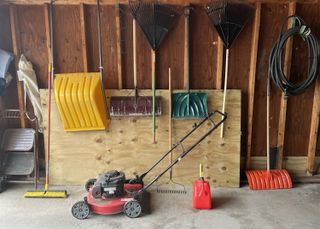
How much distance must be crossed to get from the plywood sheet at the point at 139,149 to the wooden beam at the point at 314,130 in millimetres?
763

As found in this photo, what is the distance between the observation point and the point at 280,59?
9.36 ft

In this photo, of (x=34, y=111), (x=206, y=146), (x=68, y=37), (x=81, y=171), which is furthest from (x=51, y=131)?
(x=206, y=146)

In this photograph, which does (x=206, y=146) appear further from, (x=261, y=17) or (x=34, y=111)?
(x=34, y=111)

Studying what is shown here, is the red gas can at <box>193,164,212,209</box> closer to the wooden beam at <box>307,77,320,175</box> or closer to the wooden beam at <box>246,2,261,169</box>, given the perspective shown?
the wooden beam at <box>246,2,261,169</box>

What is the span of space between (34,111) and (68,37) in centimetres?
81

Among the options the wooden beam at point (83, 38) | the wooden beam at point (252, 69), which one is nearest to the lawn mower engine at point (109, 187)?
the wooden beam at point (83, 38)

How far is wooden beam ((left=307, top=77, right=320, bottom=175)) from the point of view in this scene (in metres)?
3.02

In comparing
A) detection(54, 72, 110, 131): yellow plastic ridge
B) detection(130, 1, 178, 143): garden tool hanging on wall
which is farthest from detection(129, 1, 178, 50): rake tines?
detection(54, 72, 110, 131): yellow plastic ridge

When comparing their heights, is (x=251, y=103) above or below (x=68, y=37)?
below

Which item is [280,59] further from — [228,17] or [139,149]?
[139,149]

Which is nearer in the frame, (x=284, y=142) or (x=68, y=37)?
(x=68, y=37)

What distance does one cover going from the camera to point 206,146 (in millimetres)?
3025

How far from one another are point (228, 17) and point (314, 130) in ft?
4.66

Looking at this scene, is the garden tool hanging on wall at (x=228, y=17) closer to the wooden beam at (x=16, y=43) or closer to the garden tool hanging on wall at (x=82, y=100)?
the garden tool hanging on wall at (x=82, y=100)
